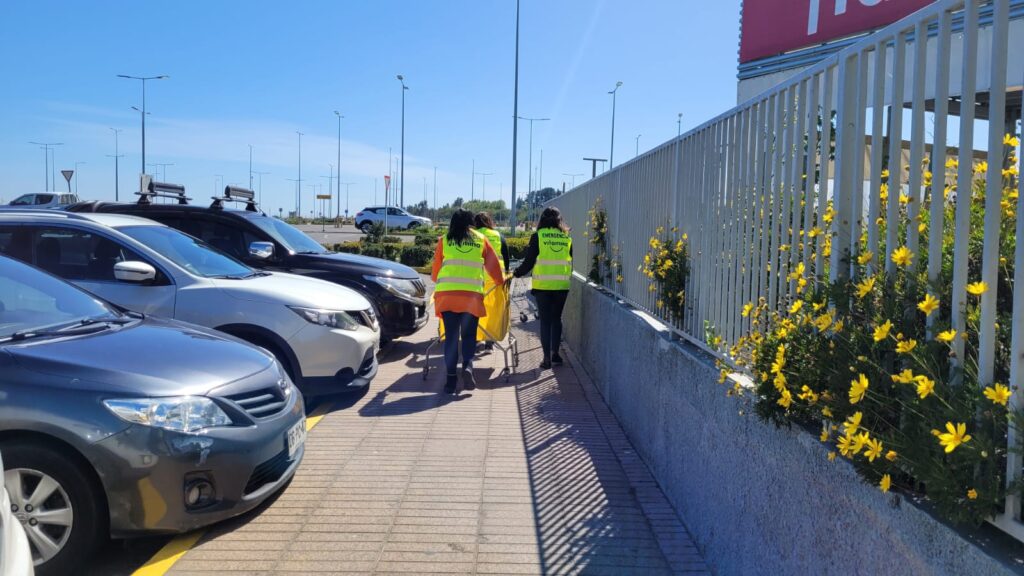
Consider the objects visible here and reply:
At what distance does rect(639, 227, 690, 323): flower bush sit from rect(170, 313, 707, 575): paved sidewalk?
1.20m

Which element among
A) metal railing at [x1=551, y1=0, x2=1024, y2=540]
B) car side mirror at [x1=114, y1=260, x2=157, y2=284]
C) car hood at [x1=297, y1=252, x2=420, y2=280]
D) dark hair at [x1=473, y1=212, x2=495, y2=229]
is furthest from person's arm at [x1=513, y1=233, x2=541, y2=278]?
car side mirror at [x1=114, y1=260, x2=157, y2=284]

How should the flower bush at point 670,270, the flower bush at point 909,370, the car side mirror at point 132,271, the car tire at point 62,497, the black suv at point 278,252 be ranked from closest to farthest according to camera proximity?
the flower bush at point 909,370 < the car tire at point 62,497 < the flower bush at point 670,270 < the car side mirror at point 132,271 < the black suv at point 278,252

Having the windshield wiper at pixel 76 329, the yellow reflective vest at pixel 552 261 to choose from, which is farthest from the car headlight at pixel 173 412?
the yellow reflective vest at pixel 552 261

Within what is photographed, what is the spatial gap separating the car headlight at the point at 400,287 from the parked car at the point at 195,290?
2.23 meters

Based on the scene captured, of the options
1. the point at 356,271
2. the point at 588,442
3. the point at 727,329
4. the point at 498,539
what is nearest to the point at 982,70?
the point at 727,329

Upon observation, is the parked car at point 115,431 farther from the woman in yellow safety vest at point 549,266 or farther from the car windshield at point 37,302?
the woman in yellow safety vest at point 549,266

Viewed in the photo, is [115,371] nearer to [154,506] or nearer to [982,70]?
[154,506]

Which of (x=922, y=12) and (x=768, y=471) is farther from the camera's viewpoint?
(x=768, y=471)

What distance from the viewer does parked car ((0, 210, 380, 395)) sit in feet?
20.4

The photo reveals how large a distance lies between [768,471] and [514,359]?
5843mm

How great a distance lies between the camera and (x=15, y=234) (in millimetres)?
6238

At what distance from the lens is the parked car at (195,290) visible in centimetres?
621

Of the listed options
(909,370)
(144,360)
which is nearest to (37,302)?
(144,360)

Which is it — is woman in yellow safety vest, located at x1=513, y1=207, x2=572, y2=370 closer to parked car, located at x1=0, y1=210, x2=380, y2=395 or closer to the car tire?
parked car, located at x1=0, y1=210, x2=380, y2=395
